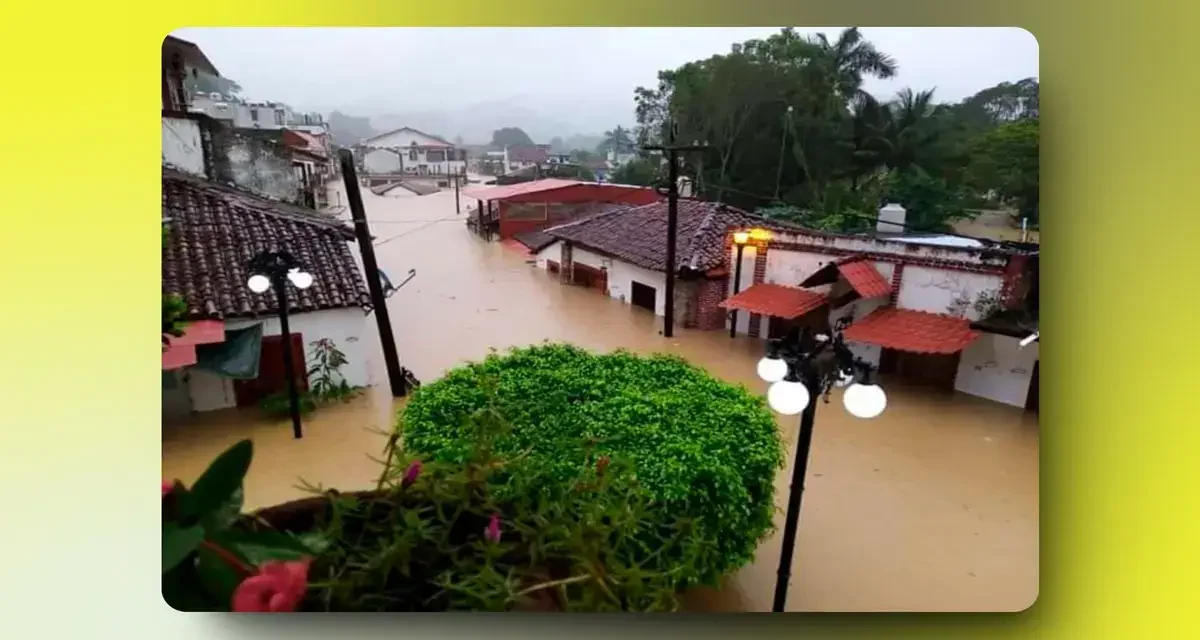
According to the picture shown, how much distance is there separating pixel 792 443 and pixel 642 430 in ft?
1.03

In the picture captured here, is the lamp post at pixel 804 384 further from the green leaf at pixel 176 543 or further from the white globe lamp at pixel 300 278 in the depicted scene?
the green leaf at pixel 176 543

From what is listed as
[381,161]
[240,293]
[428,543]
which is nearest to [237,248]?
[240,293]

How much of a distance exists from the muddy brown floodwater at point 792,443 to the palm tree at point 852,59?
22.5 inches

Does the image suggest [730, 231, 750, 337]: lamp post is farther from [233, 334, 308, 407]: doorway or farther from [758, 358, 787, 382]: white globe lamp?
[233, 334, 308, 407]: doorway

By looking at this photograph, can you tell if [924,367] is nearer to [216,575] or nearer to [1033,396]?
[1033,396]

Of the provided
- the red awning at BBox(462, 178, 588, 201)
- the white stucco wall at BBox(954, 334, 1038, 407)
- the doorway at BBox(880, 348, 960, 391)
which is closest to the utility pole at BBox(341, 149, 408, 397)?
the red awning at BBox(462, 178, 588, 201)

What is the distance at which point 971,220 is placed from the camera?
1336 millimetres

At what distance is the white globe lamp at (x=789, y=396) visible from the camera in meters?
1.20

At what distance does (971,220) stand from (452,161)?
1103 mm

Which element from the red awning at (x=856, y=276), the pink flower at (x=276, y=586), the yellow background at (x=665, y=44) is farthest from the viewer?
the red awning at (x=856, y=276)

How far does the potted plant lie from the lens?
1.17 metres

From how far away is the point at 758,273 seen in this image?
1.42 meters

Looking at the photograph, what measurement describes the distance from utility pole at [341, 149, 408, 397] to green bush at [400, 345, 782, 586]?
0.07 metres

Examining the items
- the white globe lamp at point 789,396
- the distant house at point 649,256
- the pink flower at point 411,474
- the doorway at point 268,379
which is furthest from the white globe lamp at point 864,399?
the doorway at point 268,379
